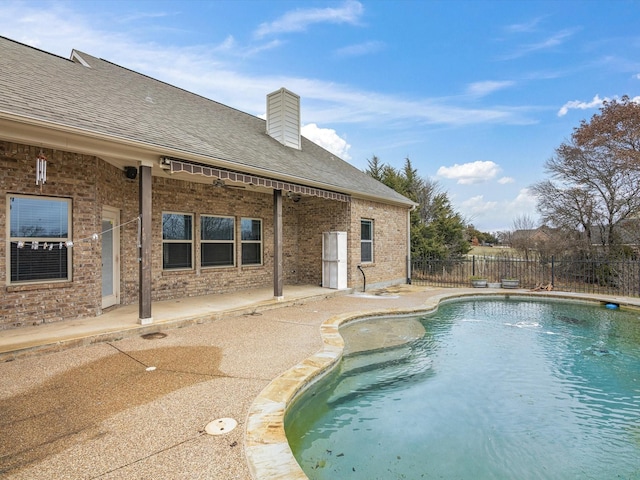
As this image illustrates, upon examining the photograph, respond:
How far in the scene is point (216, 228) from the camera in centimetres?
944

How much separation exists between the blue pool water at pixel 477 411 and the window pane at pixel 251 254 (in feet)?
16.2

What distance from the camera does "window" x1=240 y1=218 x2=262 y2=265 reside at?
1016 cm

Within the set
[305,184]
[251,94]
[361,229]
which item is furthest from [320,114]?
[305,184]

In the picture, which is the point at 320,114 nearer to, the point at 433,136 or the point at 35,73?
the point at 433,136

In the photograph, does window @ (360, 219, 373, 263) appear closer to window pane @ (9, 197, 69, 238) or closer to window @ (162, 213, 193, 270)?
window @ (162, 213, 193, 270)

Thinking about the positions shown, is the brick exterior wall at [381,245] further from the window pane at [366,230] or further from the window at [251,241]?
the window at [251,241]

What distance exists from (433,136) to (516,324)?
12.6m

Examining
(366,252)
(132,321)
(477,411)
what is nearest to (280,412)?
(477,411)

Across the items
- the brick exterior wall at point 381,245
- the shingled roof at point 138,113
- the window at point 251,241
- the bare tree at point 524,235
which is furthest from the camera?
the bare tree at point 524,235

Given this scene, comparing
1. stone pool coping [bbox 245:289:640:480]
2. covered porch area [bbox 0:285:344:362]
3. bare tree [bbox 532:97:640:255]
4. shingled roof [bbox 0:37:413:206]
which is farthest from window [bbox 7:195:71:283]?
bare tree [bbox 532:97:640:255]

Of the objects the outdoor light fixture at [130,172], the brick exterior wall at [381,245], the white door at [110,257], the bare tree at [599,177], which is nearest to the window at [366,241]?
the brick exterior wall at [381,245]

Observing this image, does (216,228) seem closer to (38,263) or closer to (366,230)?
(38,263)

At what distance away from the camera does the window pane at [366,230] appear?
1131 centimetres

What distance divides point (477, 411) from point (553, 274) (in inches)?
432
